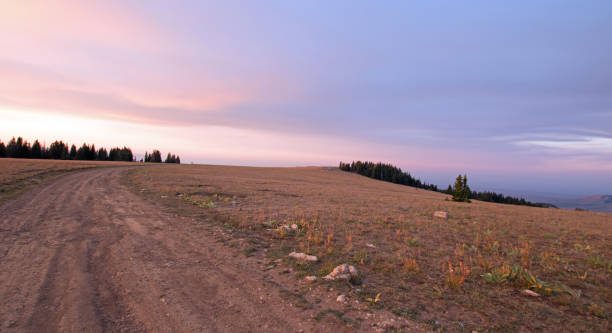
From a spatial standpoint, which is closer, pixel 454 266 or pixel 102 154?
pixel 454 266

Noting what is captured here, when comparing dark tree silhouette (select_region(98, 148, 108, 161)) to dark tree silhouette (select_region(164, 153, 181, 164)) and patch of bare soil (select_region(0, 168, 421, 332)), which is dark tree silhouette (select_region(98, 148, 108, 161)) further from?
patch of bare soil (select_region(0, 168, 421, 332))

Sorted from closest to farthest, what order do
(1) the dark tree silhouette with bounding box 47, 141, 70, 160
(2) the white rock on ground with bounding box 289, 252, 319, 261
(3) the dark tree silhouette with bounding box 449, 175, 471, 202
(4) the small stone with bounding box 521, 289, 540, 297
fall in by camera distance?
(4) the small stone with bounding box 521, 289, 540, 297
(2) the white rock on ground with bounding box 289, 252, 319, 261
(3) the dark tree silhouette with bounding box 449, 175, 471, 202
(1) the dark tree silhouette with bounding box 47, 141, 70, 160

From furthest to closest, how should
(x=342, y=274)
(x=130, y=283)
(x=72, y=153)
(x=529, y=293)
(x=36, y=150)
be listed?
(x=72, y=153)
(x=36, y=150)
(x=342, y=274)
(x=529, y=293)
(x=130, y=283)

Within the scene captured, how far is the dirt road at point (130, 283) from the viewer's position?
13.5ft

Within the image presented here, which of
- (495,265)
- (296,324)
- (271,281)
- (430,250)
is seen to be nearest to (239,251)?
(271,281)

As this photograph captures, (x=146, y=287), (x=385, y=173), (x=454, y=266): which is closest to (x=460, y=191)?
(x=454, y=266)

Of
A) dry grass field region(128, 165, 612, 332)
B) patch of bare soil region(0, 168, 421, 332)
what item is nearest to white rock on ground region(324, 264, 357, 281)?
dry grass field region(128, 165, 612, 332)

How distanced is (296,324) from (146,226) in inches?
330

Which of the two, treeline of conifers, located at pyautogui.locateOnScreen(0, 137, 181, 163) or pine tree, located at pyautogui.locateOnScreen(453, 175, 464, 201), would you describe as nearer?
pine tree, located at pyautogui.locateOnScreen(453, 175, 464, 201)

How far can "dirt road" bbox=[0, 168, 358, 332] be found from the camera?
4129 mm

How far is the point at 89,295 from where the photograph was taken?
479 cm

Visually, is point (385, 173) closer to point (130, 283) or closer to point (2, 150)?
point (130, 283)

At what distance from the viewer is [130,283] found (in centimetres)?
537

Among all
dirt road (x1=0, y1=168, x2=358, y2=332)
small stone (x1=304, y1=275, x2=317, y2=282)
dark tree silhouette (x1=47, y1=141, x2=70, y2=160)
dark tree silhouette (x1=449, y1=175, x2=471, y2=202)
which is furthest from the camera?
dark tree silhouette (x1=47, y1=141, x2=70, y2=160)
